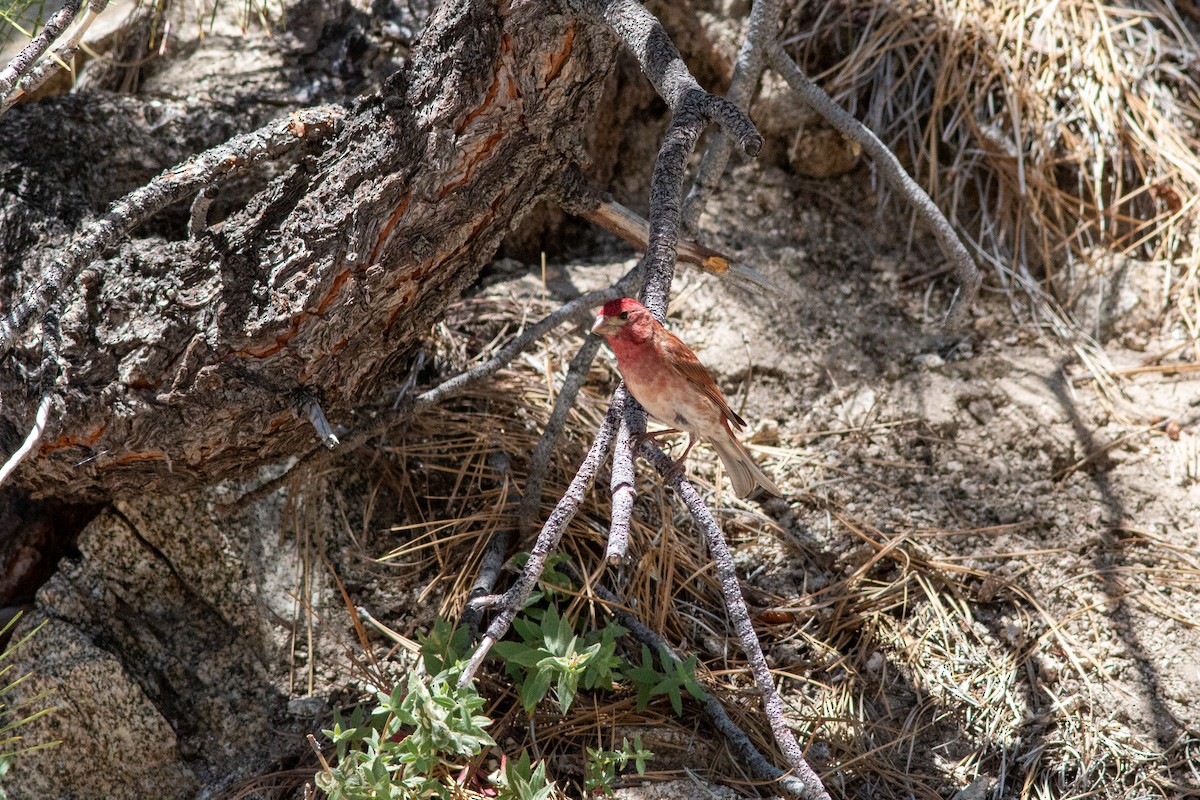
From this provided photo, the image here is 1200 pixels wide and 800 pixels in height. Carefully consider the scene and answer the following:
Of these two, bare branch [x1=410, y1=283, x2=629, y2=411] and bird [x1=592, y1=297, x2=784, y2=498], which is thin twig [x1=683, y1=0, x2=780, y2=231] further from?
bird [x1=592, y1=297, x2=784, y2=498]

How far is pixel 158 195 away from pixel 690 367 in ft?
4.13

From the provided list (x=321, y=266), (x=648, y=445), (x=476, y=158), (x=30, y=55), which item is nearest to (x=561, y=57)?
(x=476, y=158)

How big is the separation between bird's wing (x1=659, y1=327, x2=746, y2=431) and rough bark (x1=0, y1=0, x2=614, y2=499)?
535mm

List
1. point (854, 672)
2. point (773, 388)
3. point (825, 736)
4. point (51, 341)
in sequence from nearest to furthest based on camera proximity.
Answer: point (51, 341) < point (825, 736) < point (854, 672) < point (773, 388)

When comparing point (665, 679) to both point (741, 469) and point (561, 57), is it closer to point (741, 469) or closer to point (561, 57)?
point (741, 469)

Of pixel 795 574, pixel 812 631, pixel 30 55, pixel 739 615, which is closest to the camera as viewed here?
pixel 739 615

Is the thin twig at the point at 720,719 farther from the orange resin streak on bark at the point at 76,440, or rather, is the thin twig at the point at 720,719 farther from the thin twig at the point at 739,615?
the orange resin streak on bark at the point at 76,440

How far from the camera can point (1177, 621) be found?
250 centimetres

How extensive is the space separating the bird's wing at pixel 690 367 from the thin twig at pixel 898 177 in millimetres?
790

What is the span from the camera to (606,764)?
6.55 feet

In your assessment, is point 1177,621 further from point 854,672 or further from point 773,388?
point 773,388

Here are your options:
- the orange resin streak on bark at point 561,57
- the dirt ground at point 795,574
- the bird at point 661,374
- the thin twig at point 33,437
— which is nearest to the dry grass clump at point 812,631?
the dirt ground at point 795,574

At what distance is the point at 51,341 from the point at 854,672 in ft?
7.09

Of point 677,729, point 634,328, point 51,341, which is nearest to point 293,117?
point 51,341
